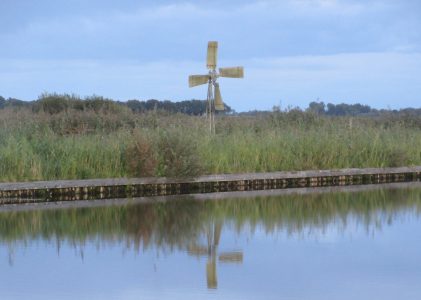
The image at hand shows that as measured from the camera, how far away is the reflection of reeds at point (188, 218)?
37.6ft

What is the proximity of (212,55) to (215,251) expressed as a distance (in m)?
16.6

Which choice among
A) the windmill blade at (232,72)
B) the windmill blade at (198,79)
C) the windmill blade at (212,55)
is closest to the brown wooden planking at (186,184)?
the windmill blade at (232,72)

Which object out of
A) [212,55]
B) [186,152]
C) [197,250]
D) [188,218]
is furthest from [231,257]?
[212,55]

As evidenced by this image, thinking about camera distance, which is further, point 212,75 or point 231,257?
point 212,75

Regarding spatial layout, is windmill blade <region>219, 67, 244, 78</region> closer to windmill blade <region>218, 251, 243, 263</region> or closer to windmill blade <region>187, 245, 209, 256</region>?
windmill blade <region>187, 245, 209, 256</region>

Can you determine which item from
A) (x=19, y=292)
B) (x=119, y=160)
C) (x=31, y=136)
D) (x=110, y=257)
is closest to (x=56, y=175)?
(x=119, y=160)

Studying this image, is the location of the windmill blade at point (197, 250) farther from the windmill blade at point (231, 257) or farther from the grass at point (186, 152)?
the grass at point (186, 152)

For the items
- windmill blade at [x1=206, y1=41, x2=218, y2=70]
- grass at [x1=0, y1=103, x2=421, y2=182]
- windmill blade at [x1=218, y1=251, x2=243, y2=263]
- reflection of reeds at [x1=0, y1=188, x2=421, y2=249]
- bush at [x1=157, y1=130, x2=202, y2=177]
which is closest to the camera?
windmill blade at [x1=218, y1=251, x2=243, y2=263]

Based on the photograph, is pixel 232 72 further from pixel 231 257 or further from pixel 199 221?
pixel 231 257

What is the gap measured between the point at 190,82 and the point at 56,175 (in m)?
9.89

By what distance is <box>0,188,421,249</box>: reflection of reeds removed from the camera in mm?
11461

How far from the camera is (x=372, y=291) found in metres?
7.77

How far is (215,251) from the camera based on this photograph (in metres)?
10.1

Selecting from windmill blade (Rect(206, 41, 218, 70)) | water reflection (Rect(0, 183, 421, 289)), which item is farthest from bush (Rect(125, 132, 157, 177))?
windmill blade (Rect(206, 41, 218, 70))
